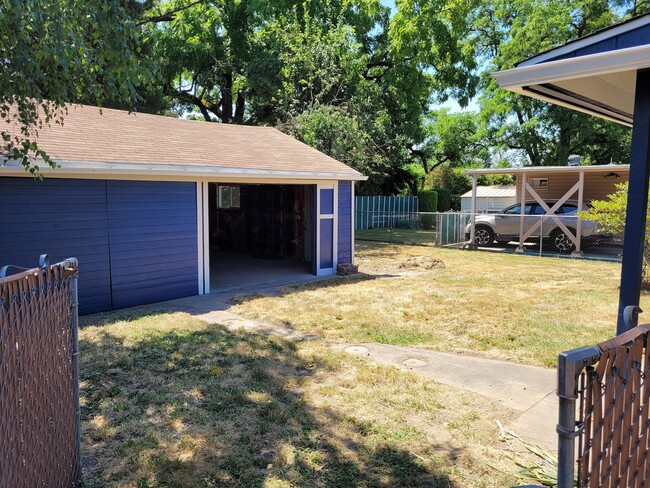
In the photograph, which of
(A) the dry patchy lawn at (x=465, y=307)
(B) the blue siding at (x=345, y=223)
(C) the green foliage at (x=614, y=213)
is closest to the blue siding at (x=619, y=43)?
(A) the dry patchy lawn at (x=465, y=307)

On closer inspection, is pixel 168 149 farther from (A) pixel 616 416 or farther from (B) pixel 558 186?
(B) pixel 558 186

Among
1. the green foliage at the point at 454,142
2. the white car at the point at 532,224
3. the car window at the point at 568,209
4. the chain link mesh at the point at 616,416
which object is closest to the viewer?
the chain link mesh at the point at 616,416

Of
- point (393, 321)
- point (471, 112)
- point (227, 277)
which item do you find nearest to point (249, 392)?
point (393, 321)

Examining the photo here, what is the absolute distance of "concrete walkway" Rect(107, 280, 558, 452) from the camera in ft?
13.2

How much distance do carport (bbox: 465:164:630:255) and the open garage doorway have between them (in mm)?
6173

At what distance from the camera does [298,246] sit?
46.5ft

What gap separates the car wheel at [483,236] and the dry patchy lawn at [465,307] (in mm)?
4081

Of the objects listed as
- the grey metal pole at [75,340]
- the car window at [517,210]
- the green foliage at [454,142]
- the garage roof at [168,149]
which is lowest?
the grey metal pole at [75,340]

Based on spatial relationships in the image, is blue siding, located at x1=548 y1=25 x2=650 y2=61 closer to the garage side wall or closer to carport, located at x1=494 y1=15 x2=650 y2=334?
carport, located at x1=494 y1=15 x2=650 y2=334

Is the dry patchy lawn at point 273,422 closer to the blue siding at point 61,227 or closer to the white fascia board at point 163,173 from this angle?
the blue siding at point 61,227

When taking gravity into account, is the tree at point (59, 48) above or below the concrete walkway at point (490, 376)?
above

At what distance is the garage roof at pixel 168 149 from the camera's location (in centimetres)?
779

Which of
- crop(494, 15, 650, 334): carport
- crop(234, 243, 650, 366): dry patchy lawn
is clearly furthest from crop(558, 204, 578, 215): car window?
crop(494, 15, 650, 334): carport

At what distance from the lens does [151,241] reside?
845cm
